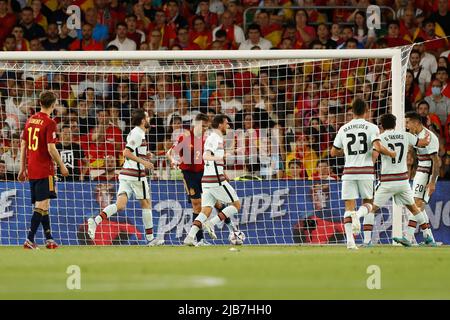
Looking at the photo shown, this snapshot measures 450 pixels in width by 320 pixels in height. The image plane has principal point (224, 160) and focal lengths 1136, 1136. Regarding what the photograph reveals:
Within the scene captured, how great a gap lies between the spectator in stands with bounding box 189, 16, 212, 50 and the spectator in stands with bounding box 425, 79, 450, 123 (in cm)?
436

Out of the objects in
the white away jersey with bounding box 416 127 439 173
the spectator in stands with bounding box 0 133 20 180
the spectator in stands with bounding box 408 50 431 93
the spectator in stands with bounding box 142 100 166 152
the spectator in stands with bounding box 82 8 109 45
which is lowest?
the white away jersey with bounding box 416 127 439 173

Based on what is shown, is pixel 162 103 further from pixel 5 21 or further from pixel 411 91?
pixel 5 21

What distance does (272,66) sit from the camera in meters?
19.0

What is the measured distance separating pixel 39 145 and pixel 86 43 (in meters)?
7.02

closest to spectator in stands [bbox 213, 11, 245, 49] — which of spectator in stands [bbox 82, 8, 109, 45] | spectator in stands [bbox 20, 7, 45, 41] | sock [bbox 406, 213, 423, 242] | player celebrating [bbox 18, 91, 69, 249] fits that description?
spectator in stands [bbox 82, 8, 109, 45]

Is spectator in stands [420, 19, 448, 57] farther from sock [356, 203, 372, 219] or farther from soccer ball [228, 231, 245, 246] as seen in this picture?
sock [356, 203, 372, 219]

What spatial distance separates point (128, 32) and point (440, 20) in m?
6.00

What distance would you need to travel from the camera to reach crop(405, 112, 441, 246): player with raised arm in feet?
53.1

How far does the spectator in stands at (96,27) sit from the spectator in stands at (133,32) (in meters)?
0.50

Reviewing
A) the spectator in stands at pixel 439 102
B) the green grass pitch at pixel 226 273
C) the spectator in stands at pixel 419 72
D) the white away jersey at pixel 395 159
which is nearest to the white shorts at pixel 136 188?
the green grass pitch at pixel 226 273

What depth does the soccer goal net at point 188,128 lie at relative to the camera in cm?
1778

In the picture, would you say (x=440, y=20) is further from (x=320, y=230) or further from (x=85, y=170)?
(x=85, y=170)

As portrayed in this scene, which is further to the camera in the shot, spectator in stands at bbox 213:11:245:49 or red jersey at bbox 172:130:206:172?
spectator in stands at bbox 213:11:245:49

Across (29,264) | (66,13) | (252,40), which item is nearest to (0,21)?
(66,13)
